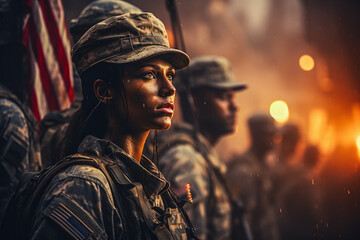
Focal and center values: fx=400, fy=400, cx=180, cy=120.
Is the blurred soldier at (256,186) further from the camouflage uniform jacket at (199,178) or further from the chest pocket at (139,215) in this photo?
the chest pocket at (139,215)

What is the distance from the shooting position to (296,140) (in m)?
10.3

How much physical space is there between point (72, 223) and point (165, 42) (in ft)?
3.71

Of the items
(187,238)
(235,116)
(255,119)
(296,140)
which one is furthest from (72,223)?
(296,140)

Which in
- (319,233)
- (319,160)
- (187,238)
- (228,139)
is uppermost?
(187,238)

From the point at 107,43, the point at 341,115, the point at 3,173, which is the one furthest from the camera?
the point at 341,115

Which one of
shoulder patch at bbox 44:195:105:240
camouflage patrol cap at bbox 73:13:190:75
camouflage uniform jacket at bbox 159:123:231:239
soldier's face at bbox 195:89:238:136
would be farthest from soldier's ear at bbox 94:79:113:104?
soldier's face at bbox 195:89:238:136

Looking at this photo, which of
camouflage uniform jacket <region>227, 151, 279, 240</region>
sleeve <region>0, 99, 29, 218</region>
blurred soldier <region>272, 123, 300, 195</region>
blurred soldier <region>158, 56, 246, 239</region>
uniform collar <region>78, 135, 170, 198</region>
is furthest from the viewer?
blurred soldier <region>272, 123, 300, 195</region>

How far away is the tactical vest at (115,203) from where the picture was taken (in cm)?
186

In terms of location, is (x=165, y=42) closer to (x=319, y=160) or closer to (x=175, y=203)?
(x=175, y=203)

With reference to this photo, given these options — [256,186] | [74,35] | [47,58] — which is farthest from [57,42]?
[256,186]

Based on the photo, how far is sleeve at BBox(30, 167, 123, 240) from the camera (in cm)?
168

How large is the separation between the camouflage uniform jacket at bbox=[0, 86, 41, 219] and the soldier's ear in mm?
1237

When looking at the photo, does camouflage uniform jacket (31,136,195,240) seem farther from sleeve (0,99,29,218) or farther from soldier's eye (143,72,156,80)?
sleeve (0,99,29,218)

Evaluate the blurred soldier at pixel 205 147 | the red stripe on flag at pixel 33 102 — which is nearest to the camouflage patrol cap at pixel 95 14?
the red stripe on flag at pixel 33 102
